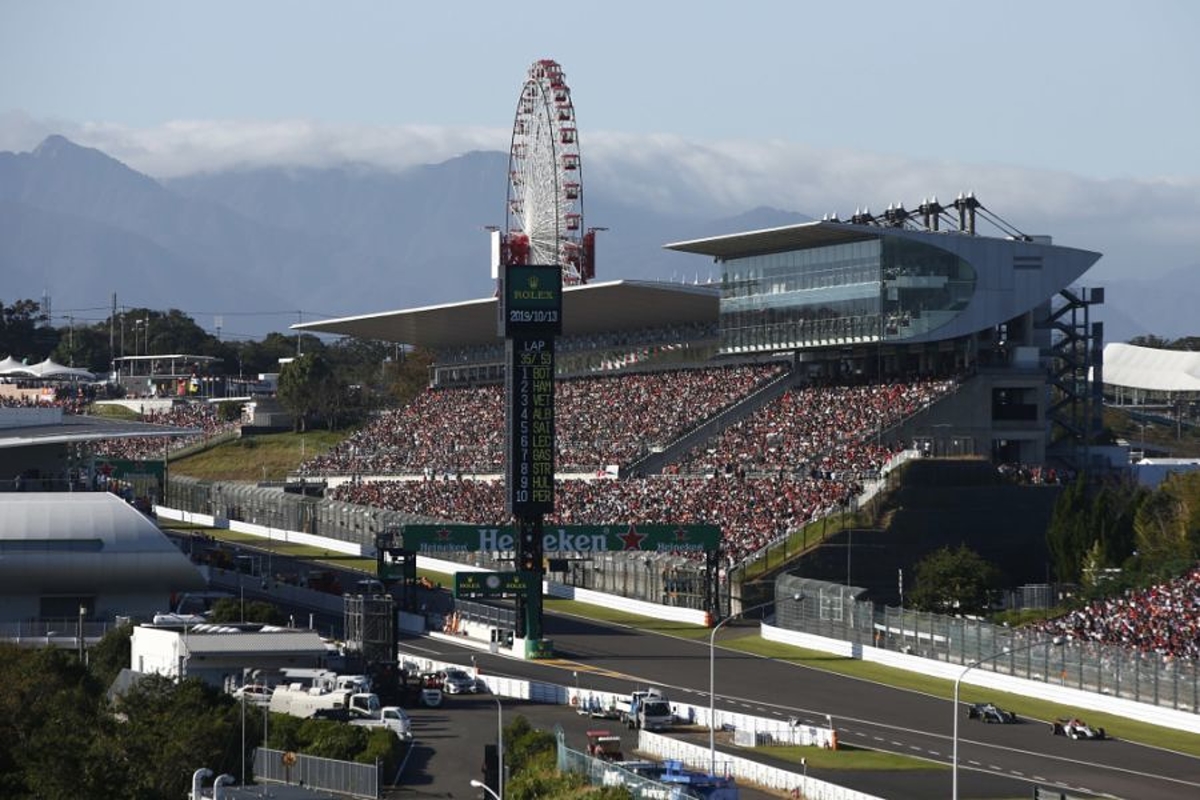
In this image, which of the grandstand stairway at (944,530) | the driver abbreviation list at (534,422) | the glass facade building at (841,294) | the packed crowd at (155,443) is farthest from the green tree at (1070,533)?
Result: the packed crowd at (155,443)

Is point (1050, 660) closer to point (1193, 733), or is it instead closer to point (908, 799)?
point (1193, 733)

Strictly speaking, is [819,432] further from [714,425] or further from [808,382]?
[808,382]

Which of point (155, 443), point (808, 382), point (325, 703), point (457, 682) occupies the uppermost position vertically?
point (808, 382)

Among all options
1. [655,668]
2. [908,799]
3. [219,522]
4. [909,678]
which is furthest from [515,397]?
[219,522]

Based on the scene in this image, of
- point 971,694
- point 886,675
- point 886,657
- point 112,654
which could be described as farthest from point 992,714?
point 112,654

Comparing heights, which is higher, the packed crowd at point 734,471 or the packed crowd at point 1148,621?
the packed crowd at point 734,471

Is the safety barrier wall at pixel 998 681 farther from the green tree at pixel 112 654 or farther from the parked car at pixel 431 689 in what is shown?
the green tree at pixel 112 654
